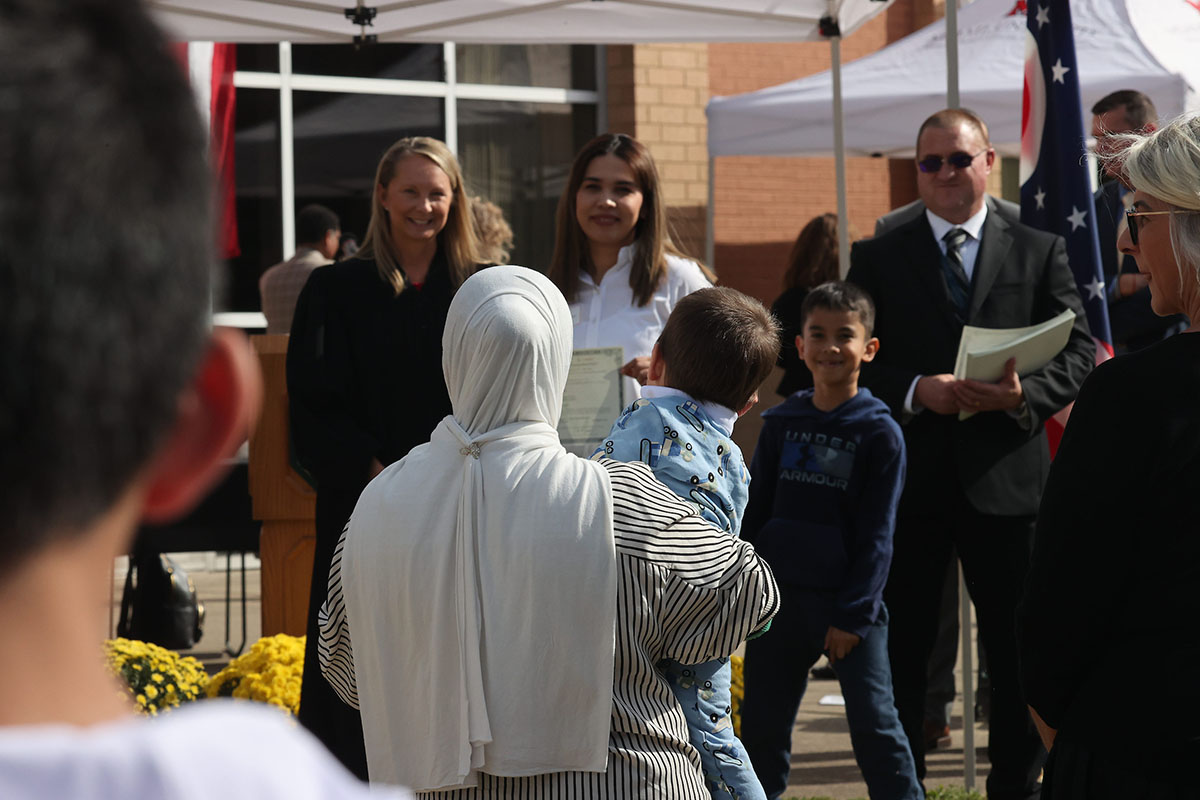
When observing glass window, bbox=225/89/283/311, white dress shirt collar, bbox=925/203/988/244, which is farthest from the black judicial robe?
glass window, bbox=225/89/283/311

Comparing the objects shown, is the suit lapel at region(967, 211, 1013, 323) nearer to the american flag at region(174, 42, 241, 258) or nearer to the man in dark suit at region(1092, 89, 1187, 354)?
the man in dark suit at region(1092, 89, 1187, 354)

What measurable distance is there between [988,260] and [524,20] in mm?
2852

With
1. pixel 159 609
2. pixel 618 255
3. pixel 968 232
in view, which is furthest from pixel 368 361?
pixel 159 609

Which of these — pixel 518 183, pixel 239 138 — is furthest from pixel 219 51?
pixel 518 183

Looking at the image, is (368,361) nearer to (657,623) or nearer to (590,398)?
(590,398)

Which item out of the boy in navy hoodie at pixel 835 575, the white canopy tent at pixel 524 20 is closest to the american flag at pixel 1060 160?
the boy in navy hoodie at pixel 835 575

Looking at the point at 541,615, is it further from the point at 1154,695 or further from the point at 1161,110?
the point at 1161,110

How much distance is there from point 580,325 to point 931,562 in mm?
1376

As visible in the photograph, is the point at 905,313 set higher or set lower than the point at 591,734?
higher

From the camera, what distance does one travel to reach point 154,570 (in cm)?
725

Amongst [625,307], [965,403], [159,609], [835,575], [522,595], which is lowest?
[159,609]

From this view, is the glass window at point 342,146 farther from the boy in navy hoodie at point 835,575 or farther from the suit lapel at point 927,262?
the boy in navy hoodie at point 835,575

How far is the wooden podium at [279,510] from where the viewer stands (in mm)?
5766

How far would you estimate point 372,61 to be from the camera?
37.7 feet
